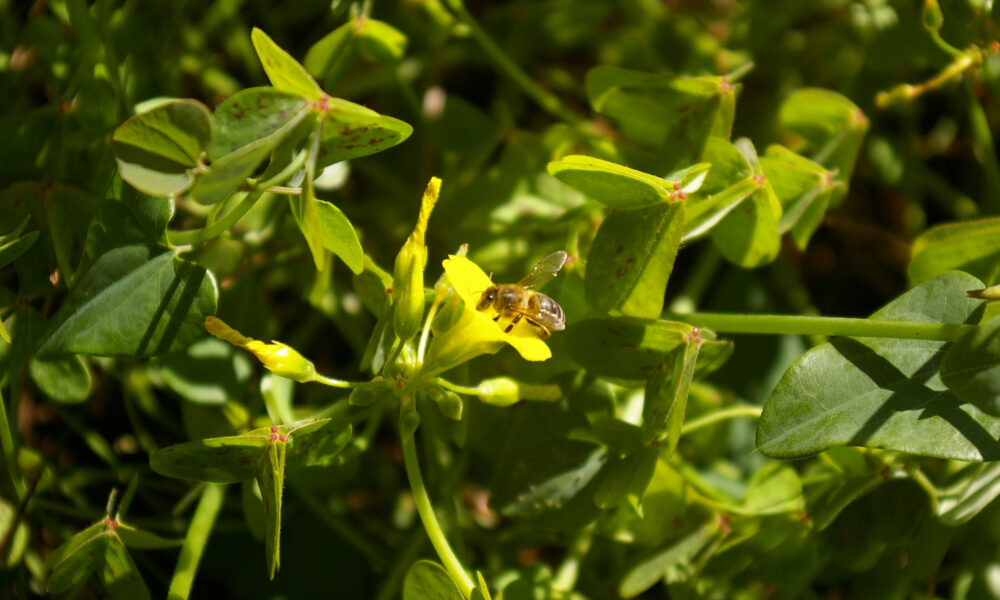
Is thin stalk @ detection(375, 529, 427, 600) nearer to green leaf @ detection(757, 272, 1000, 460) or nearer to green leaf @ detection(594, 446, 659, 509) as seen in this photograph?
green leaf @ detection(594, 446, 659, 509)

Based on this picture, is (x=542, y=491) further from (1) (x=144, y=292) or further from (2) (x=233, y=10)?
(2) (x=233, y=10)

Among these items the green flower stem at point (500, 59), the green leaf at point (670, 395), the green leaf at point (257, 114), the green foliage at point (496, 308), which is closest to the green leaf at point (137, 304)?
the green foliage at point (496, 308)

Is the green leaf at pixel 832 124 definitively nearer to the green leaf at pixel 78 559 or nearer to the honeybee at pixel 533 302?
the honeybee at pixel 533 302

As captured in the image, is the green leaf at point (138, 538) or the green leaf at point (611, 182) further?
the green leaf at point (138, 538)

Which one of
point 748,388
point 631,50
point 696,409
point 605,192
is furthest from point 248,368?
point 631,50

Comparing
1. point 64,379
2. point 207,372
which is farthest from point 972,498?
point 64,379

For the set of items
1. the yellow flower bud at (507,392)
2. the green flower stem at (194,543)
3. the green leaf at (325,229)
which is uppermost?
the green leaf at (325,229)
